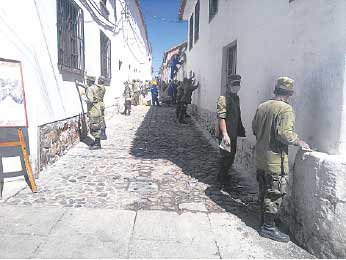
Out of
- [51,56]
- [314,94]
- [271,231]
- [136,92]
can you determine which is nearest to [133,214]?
[271,231]

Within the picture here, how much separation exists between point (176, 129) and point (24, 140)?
622cm

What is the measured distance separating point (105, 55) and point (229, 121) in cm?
721

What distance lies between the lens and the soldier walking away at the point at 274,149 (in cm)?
283

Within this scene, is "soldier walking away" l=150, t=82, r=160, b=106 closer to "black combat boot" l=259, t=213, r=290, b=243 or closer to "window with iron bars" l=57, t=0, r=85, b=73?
"window with iron bars" l=57, t=0, r=85, b=73

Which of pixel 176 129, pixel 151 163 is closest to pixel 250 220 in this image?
pixel 151 163

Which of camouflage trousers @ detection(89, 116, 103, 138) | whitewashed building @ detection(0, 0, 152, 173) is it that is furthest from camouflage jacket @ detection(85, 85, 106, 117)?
whitewashed building @ detection(0, 0, 152, 173)

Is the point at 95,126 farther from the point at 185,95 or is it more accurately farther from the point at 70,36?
the point at 185,95

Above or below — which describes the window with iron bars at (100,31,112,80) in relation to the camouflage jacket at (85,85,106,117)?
above

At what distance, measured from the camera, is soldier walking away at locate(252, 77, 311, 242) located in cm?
283

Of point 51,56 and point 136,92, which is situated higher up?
point 51,56

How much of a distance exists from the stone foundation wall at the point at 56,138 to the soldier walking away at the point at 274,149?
3577 millimetres

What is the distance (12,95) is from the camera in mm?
3879

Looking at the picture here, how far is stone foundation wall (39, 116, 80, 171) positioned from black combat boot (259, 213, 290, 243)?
369 cm

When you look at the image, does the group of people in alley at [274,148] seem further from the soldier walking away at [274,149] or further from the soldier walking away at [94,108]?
the soldier walking away at [94,108]
